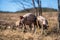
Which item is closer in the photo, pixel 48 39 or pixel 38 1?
pixel 48 39

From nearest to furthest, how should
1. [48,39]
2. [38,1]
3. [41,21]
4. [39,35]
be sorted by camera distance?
[48,39]
[39,35]
[41,21]
[38,1]

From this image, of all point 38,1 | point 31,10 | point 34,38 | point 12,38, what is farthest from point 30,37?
point 31,10

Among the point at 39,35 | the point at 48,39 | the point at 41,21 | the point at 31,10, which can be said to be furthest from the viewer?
the point at 31,10

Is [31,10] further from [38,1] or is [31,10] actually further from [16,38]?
[16,38]

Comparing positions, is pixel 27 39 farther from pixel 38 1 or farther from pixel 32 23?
pixel 38 1

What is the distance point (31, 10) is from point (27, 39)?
504cm

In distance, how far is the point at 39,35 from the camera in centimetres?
809

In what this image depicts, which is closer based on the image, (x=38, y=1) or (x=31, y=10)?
(x=38, y=1)

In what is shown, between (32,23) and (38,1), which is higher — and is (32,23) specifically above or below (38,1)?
below

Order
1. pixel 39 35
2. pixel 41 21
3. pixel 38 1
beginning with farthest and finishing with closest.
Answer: pixel 38 1, pixel 41 21, pixel 39 35

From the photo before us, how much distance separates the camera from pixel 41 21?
9.85m

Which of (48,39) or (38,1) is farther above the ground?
(38,1)

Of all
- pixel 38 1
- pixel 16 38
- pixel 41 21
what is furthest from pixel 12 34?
pixel 38 1

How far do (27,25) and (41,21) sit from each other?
2.41 ft
